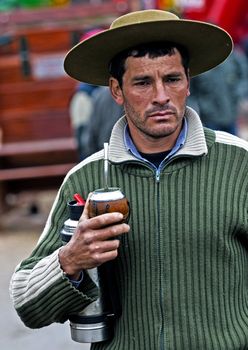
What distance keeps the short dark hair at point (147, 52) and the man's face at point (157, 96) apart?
14mm

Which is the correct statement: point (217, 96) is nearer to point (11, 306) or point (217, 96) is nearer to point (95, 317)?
point (11, 306)

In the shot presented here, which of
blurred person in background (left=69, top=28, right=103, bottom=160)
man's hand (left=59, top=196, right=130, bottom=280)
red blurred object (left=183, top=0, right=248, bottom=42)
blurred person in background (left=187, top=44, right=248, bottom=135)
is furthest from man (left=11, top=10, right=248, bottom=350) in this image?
red blurred object (left=183, top=0, right=248, bottom=42)

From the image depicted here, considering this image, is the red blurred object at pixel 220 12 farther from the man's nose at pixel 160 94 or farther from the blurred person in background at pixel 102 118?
the man's nose at pixel 160 94

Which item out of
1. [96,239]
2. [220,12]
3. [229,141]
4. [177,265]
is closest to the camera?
[96,239]

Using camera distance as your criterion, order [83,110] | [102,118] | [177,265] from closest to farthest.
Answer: [177,265], [102,118], [83,110]

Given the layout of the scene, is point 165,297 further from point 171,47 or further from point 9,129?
point 9,129

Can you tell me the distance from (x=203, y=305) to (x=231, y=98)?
20.4 feet

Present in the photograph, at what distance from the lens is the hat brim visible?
2844 mm

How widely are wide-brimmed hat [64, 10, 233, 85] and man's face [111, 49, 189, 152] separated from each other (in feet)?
0.22

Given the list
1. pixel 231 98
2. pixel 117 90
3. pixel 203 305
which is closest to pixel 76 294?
pixel 203 305

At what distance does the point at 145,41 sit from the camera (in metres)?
2.89

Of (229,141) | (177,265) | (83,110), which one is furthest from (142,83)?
(83,110)

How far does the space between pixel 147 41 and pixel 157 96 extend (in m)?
0.18

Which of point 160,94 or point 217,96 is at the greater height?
point 160,94
